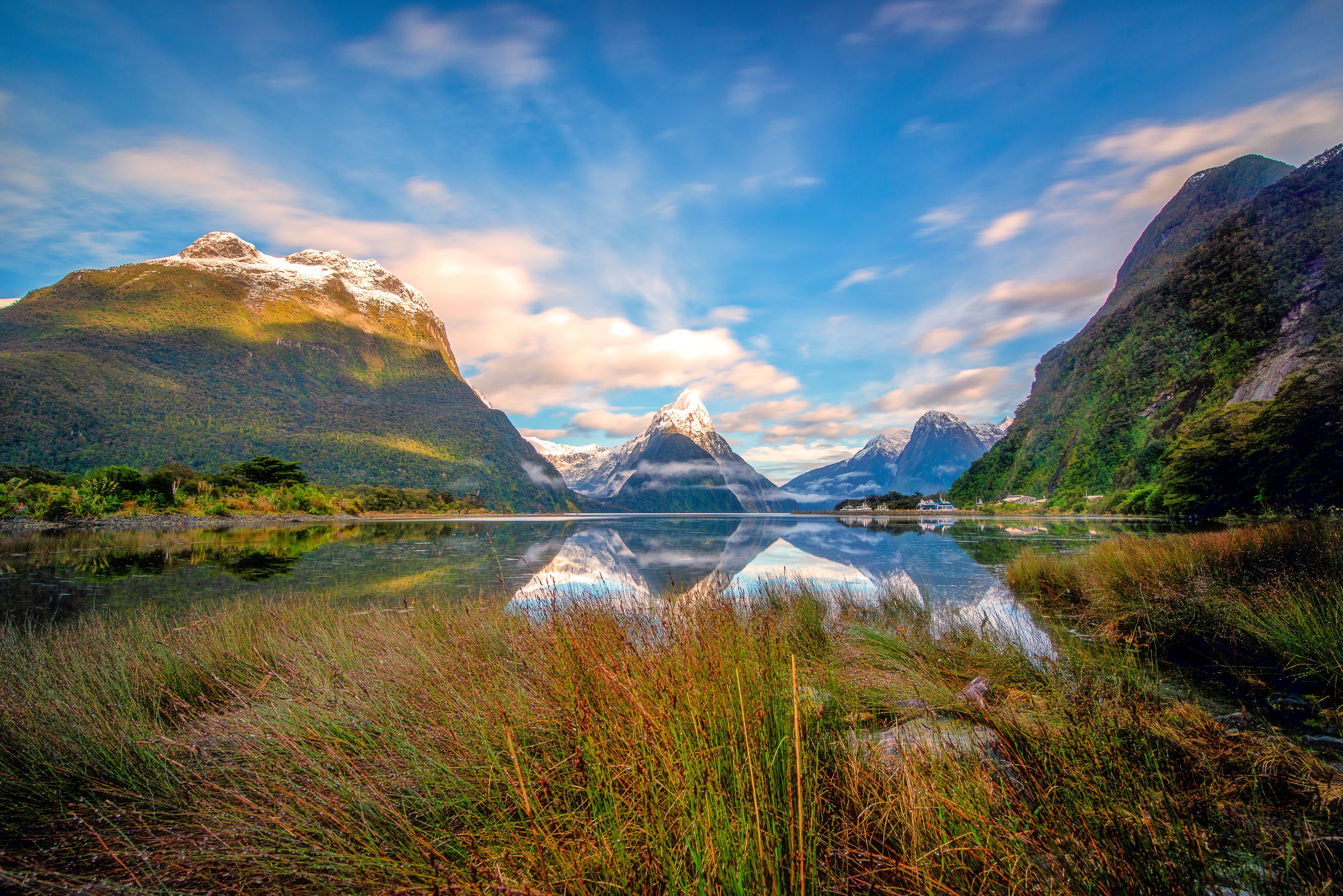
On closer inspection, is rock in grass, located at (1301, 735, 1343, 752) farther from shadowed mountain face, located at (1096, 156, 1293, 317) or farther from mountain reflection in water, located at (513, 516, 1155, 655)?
shadowed mountain face, located at (1096, 156, 1293, 317)

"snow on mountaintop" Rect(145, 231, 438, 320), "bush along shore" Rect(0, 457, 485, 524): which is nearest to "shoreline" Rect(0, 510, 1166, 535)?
"bush along shore" Rect(0, 457, 485, 524)

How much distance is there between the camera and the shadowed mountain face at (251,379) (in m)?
71.1

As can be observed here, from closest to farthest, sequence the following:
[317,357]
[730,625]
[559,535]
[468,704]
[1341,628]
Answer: [468,704], [730,625], [1341,628], [559,535], [317,357]

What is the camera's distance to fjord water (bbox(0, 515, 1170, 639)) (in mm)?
10688

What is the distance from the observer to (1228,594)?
24.5 ft

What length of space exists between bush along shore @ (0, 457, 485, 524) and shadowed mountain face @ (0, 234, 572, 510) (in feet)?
45.6

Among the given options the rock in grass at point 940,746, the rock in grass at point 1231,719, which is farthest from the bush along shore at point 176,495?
the rock in grass at point 1231,719

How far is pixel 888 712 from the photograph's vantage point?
439 cm

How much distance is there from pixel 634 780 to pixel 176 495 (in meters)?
62.4

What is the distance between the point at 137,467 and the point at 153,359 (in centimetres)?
5489

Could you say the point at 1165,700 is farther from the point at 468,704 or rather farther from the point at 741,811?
the point at 468,704

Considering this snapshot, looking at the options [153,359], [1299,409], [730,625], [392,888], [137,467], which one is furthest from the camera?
[153,359]

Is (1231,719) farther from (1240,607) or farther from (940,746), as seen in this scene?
(940,746)

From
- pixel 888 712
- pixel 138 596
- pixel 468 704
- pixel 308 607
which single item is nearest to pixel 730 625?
pixel 888 712
